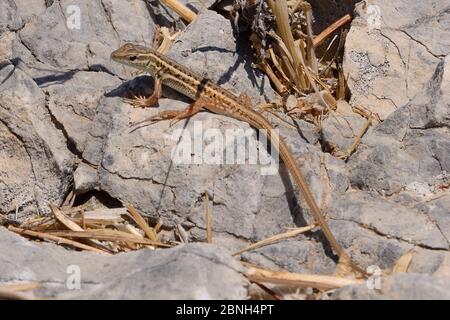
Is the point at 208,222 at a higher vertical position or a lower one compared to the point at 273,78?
lower

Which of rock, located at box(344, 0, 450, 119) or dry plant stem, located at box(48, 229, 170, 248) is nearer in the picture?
dry plant stem, located at box(48, 229, 170, 248)

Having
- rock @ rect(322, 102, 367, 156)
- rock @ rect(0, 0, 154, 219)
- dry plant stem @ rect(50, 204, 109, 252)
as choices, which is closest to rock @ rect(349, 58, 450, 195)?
rock @ rect(322, 102, 367, 156)

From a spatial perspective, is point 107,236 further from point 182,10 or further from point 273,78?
point 182,10

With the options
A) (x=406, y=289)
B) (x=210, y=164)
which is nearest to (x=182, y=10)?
(x=210, y=164)

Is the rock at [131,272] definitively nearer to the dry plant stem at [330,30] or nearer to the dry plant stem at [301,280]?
the dry plant stem at [301,280]

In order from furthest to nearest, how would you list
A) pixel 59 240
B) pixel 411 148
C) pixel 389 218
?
pixel 411 148
pixel 59 240
pixel 389 218

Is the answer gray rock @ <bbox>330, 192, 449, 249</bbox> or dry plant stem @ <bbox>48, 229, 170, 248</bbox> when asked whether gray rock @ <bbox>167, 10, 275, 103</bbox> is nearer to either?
gray rock @ <bbox>330, 192, 449, 249</bbox>

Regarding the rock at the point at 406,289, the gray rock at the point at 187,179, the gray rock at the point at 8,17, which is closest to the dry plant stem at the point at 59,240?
the gray rock at the point at 187,179
